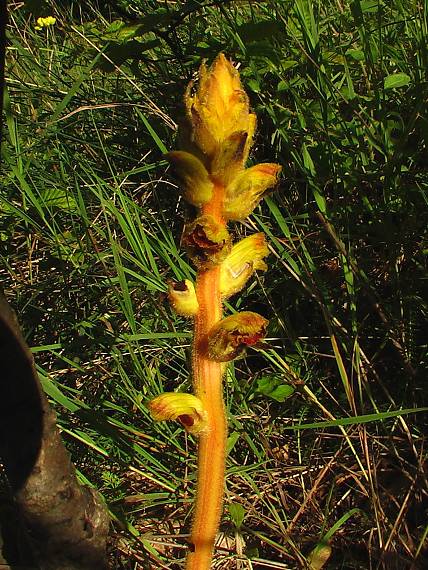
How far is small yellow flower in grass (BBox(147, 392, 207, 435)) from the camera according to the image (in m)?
1.09

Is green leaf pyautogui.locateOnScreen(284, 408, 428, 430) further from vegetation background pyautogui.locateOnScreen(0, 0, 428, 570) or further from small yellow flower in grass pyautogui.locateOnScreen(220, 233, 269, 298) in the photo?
small yellow flower in grass pyautogui.locateOnScreen(220, 233, 269, 298)

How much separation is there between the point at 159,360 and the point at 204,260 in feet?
3.24

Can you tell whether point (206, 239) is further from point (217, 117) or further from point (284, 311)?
point (284, 311)

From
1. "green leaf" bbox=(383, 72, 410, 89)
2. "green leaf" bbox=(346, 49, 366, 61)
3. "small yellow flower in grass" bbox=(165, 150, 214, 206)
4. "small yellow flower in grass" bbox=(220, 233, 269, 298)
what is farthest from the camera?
"green leaf" bbox=(346, 49, 366, 61)

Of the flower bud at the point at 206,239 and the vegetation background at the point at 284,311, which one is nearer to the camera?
the flower bud at the point at 206,239

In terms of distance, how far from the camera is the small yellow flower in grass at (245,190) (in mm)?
1102

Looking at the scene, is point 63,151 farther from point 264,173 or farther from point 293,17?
point 264,173

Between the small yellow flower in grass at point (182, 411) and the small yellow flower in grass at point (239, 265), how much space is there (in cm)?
18

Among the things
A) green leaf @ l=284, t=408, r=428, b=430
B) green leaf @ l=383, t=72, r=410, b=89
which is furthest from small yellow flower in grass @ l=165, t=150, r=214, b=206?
green leaf @ l=383, t=72, r=410, b=89

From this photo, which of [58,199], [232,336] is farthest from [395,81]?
[232,336]

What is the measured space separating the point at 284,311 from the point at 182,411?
1.15 m

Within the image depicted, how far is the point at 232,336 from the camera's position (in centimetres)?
108

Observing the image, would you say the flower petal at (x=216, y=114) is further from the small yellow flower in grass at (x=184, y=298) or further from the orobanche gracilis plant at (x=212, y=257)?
the small yellow flower in grass at (x=184, y=298)

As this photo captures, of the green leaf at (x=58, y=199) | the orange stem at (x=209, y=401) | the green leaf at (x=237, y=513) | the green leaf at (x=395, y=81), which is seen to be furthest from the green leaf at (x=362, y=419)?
the green leaf at (x=58, y=199)
